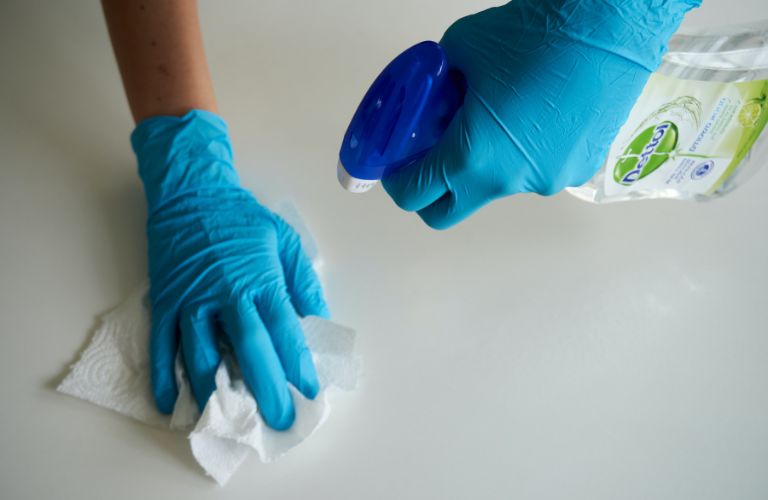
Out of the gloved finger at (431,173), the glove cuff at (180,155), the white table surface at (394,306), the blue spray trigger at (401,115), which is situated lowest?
the white table surface at (394,306)

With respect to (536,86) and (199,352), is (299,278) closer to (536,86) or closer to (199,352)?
(199,352)

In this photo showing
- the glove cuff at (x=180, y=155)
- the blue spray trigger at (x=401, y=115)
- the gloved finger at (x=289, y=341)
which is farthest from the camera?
the glove cuff at (x=180, y=155)

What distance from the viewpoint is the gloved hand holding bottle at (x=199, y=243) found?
80cm

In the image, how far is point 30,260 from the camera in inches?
34.0

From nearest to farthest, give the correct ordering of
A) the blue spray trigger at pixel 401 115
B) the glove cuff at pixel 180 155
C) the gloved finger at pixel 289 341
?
the blue spray trigger at pixel 401 115, the gloved finger at pixel 289 341, the glove cuff at pixel 180 155

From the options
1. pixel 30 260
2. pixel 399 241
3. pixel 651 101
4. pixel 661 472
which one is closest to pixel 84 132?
pixel 30 260

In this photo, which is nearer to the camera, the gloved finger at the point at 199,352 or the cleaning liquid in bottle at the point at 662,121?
the cleaning liquid in bottle at the point at 662,121

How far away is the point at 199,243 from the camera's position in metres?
0.91

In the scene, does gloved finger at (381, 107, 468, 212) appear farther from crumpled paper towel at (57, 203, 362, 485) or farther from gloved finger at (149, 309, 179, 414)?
gloved finger at (149, 309, 179, 414)

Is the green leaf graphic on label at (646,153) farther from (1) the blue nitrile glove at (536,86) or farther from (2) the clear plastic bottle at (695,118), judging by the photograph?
(1) the blue nitrile glove at (536,86)

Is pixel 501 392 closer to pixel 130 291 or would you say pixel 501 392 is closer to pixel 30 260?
pixel 130 291

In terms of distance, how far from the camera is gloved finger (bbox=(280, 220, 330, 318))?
2.88 ft

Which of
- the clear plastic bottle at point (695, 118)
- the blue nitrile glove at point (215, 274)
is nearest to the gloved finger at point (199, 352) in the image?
the blue nitrile glove at point (215, 274)

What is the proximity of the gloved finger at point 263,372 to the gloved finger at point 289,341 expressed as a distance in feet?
0.06
